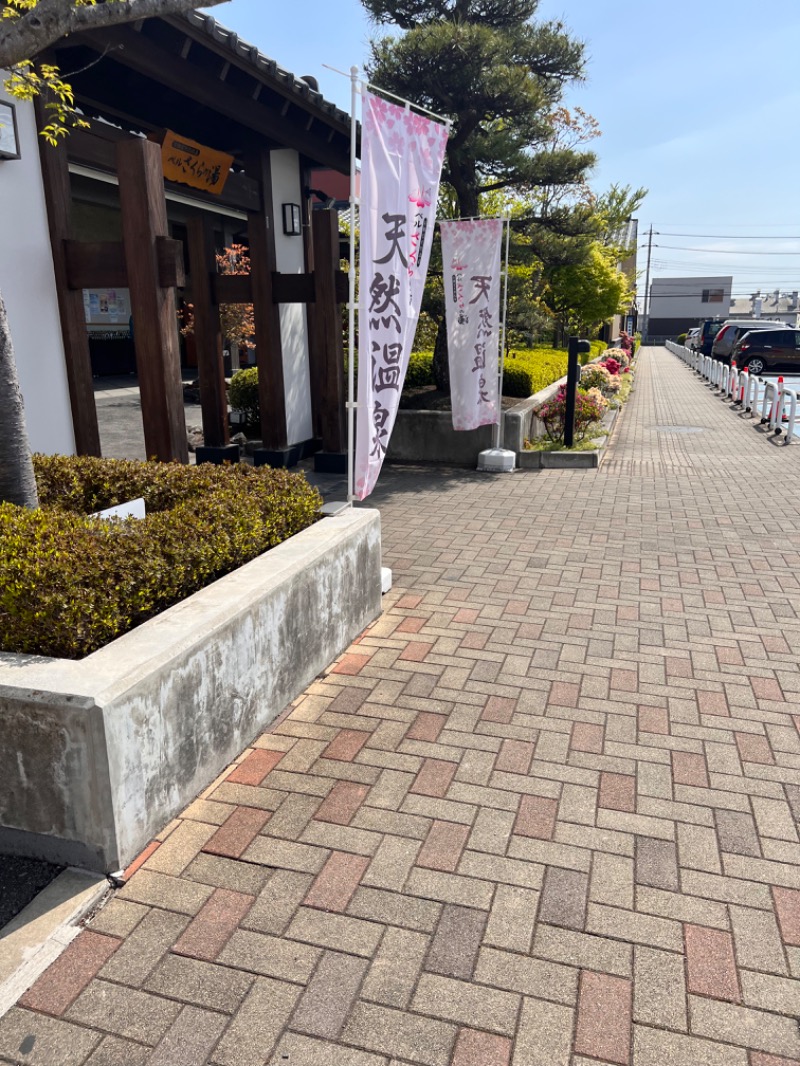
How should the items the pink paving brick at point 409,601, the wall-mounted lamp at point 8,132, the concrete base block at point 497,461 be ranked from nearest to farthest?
the pink paving brick at point 409,601 → the wall-mounted lamp at point 8,132 → the concrete base block at point 497,461

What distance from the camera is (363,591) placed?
5.07 meters

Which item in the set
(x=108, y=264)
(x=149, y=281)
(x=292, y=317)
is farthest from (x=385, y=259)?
(x=292, y=317)

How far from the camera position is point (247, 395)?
11844 mm

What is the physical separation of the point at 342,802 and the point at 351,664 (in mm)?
1383

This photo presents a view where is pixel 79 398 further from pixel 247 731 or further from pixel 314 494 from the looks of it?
pixel 247 731

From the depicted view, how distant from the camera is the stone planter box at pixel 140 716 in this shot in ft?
8.96

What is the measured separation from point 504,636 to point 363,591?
959 millimetres

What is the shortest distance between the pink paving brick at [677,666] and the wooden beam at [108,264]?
4374 mm

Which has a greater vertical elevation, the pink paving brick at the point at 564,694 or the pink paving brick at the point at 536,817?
the pink paving brick at the point at 564,694

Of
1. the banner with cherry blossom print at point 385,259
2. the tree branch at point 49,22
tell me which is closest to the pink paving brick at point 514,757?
the banner with cherry blossom print at point 385,259

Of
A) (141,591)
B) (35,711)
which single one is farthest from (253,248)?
(35,711)

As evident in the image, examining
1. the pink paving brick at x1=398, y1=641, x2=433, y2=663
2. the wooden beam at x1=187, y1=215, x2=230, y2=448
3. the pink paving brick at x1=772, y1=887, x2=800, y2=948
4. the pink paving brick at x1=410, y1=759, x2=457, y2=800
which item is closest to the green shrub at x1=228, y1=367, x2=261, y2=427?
the wooden beam at x1=187, y1=215, x2=230, y2=448

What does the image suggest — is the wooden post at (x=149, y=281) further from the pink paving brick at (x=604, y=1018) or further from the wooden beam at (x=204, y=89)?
the pink paving brick at (x=604, y=1018)

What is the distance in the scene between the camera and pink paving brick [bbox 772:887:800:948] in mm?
2625
